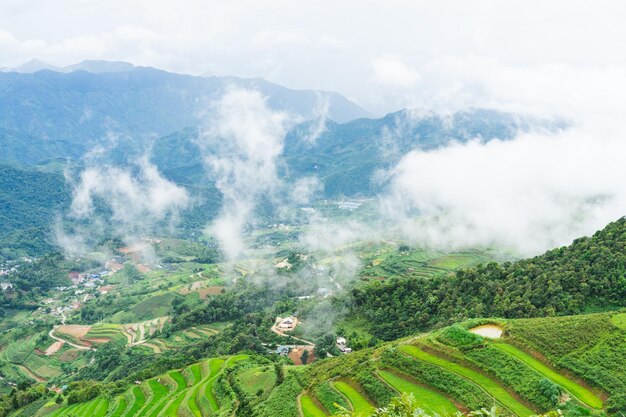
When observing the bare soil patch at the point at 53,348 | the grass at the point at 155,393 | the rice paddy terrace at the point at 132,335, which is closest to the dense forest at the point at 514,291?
the grass at the point at 155,393

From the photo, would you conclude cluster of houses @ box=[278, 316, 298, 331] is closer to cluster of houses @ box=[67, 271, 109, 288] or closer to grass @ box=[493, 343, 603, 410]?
grass @ box=[493, 343, 603, 410]

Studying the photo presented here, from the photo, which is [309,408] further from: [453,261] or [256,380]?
[453,261]

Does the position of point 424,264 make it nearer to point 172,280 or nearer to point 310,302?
point 310,302

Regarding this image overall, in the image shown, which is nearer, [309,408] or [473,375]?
[473,375]

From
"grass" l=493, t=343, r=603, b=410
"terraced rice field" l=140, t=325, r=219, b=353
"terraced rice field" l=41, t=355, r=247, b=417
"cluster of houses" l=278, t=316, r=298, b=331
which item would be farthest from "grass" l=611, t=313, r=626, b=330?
"terraced rice field" l=140, t=325, r=219, b=353

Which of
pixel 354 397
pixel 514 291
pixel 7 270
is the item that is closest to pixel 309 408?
pixel 354 397
